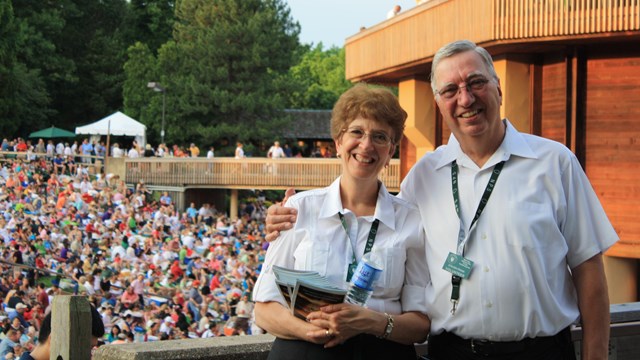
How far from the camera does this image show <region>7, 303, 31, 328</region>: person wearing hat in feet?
44.6

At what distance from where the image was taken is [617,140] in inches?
575

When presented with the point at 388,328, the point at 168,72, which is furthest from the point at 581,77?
the point at 168,72

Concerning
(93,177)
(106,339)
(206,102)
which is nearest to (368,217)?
(106,339)

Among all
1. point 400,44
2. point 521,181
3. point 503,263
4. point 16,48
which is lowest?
point 503,263

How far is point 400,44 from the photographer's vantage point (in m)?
18.1

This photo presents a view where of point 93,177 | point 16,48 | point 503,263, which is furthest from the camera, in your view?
point 16,48

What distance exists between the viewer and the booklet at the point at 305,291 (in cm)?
286

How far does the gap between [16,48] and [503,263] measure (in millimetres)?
44397

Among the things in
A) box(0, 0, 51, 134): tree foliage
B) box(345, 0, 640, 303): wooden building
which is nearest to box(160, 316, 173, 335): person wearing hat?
box(345, 0, 640, 303): wooden building

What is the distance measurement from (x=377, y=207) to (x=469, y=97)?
53cm

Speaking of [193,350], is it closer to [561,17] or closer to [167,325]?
[167,325]

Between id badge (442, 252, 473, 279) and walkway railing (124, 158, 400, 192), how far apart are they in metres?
32.0

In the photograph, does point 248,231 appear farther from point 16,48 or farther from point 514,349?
point 514,349

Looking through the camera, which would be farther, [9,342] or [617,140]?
[617,140]
